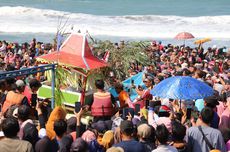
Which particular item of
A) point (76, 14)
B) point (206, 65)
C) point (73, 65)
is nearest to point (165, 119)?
point (73, 65)

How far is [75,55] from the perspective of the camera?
858 cm

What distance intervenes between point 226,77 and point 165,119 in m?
5.14

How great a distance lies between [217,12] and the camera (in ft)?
166

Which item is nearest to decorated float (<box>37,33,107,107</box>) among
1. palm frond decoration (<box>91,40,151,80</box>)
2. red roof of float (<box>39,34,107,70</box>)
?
red roof of float (<box>39,34,107,70</box>)

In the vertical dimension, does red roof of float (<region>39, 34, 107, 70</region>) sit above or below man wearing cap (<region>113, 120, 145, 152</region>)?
above

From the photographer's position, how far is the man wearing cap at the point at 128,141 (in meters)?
5.16

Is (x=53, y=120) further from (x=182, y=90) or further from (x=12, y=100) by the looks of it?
(x=182, y=90)

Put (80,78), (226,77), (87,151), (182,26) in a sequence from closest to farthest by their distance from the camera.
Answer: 1. (87,151)
2. (80,78)
3. (226,77)
4. (182,26)

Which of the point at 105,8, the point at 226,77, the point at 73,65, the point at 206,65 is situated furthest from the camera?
the point at 105,8

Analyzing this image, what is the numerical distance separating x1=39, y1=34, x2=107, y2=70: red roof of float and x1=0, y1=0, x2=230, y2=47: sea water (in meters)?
17.1

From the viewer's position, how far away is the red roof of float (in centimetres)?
835

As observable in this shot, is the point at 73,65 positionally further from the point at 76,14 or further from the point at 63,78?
the point at 76,14

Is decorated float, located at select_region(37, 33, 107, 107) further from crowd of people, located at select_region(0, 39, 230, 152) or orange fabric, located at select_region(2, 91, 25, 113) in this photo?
orange fabric, located at select_region(2, 91, 25, 113)

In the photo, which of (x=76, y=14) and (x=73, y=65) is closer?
(x=73, y=65)
